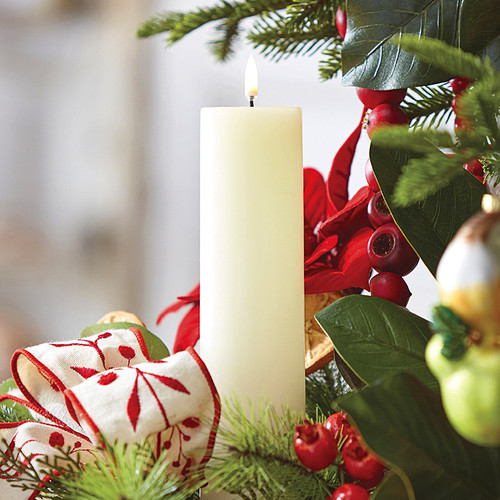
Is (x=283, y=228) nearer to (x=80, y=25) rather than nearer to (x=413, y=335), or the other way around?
(x=413, y=335)

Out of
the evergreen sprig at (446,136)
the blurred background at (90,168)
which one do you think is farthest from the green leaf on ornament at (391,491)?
the blurred background at (90,168)

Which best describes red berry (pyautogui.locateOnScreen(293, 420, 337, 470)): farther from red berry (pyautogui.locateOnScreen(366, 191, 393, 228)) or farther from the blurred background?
the blurred background

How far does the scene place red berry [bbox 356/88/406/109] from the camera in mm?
336

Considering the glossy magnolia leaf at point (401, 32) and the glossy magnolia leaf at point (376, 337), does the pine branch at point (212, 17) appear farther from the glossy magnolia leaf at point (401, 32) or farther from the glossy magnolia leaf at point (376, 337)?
the glossy magnolia leaf at point (376, 337)

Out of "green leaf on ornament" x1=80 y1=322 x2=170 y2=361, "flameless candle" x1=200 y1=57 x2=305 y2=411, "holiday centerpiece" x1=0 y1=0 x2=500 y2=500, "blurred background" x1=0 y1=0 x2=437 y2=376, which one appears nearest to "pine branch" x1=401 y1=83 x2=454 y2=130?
"holiday centerpiece" x1=0 y1=0 x2=500 y2=500

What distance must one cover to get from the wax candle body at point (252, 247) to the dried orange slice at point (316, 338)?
5 centimetres

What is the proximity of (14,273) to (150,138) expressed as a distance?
A: 1.58 ft

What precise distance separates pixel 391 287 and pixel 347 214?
7cm

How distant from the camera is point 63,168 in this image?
1579 mm

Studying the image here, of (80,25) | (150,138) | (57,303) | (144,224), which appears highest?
(80,25)

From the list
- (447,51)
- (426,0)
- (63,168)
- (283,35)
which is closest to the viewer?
(447,51)

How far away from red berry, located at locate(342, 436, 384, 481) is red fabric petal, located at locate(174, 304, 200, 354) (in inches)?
7.1

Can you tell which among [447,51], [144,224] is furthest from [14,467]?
[144,224]

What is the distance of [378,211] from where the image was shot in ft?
1.13
